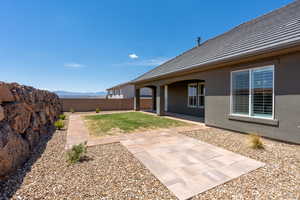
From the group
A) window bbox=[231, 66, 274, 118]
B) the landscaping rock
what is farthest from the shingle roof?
the landscaping rock

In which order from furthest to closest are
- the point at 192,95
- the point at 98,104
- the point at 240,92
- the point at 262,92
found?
1. the point at 98,104
2. the point at 192,95
3. the point at 240,92
4. the point at 262,92

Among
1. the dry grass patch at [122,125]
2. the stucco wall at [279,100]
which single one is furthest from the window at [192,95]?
the stucco wall at [279,100]

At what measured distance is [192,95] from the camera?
1050 centimetres

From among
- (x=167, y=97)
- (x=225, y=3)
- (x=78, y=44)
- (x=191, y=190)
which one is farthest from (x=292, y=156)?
(x=78, y=44)

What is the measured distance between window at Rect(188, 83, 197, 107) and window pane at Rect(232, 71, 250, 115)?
447cm

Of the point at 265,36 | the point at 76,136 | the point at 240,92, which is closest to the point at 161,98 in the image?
the point at 240,92

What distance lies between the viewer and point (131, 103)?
57.2 ft

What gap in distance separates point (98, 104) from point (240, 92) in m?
14.7

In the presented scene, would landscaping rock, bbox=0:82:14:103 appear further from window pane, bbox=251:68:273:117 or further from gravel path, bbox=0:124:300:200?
window pane, bbox=251:68:273:117

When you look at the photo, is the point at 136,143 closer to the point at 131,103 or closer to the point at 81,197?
the point at 81,197

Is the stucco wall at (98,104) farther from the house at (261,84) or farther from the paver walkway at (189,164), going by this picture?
the paver walkway at (189,164)

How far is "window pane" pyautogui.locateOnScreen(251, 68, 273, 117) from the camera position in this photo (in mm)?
4672

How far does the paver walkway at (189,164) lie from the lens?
229cm

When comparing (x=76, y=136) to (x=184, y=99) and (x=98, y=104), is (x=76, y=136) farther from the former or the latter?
(x=98, y=104)
